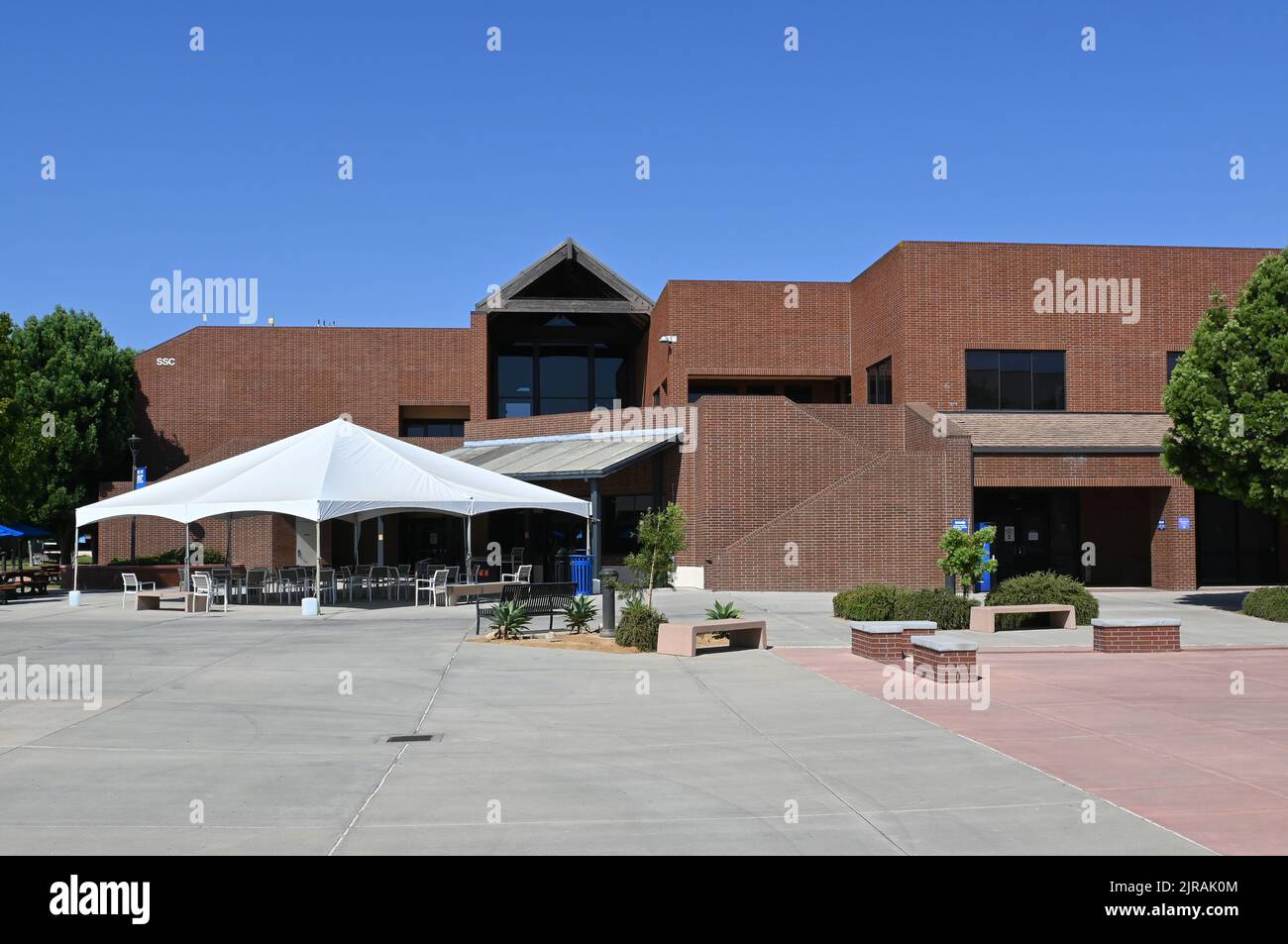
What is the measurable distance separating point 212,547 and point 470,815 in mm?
30037

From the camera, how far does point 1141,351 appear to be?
1240 inches

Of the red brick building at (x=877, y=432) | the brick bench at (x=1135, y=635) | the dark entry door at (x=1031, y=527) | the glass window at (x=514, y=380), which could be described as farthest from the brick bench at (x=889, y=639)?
the glass window at (x=514, y=380)

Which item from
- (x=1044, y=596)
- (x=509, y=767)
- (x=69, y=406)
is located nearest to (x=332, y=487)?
(x=1044, y=596)

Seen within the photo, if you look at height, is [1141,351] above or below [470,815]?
above

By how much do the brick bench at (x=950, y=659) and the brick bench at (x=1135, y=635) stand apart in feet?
12.9

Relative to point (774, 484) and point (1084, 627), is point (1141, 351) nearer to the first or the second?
point (774, 484)

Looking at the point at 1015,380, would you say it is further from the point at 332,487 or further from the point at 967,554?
the point at 332,487

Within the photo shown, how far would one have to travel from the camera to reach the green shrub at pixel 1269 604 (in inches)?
833

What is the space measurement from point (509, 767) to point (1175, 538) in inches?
993

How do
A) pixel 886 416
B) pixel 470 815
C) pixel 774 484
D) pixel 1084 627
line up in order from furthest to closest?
pixel 886 416
pixel 774 484
pixel 1084 627
pixel 470 815

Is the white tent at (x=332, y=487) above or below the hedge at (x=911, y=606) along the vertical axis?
above

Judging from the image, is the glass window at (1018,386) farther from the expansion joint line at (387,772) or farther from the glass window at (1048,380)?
the expansion joint line at (387,772)

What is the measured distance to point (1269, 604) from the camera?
70.6 feet
